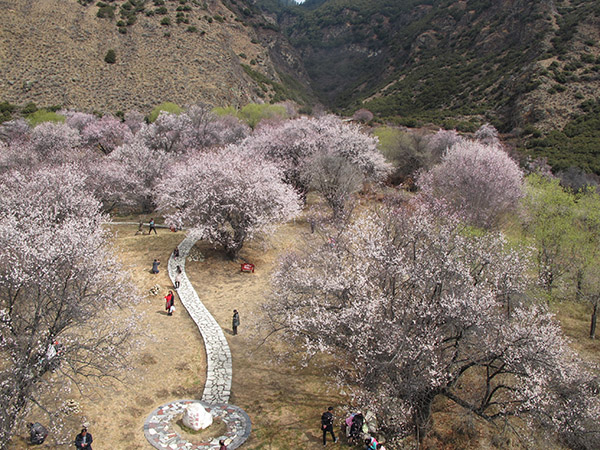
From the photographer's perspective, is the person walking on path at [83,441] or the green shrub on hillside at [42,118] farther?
the green shrub on hillside at [42,118]

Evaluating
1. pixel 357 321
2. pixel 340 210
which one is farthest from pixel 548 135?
pixel 357 321

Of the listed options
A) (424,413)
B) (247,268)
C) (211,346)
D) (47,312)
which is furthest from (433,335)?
(247,268)

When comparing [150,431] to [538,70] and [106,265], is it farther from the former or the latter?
[538,70]

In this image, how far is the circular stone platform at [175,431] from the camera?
1063 centimetres

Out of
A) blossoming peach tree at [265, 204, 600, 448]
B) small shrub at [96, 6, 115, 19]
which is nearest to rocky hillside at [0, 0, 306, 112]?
small shrub at [96, 6, 115, 19]

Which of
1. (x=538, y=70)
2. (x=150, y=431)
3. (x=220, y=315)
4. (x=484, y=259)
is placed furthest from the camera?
(x=538, y=70)

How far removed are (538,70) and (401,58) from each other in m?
51.2

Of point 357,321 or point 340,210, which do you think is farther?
point 340,210

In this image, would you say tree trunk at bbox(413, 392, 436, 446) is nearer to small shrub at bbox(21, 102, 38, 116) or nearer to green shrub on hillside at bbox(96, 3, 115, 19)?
small shrub at bbox(21, 102, 38, 116)

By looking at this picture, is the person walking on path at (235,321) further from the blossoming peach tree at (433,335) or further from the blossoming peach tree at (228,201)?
the blossoming peach tree at (228,201)

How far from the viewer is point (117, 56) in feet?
200

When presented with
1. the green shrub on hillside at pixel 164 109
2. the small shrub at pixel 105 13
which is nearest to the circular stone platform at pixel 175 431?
the green shrub on hillside at pixel 164 109

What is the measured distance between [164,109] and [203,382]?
47310 mm

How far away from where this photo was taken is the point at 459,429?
13.3 m
